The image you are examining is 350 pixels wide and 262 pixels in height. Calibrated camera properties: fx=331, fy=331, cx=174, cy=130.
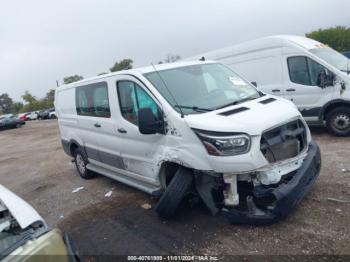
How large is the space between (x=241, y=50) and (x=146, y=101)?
531cm

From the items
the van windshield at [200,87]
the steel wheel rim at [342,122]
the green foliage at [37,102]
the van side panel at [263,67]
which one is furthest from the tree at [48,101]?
the van windshield at [200,87]

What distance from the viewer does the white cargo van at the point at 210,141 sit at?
3639 millimetres

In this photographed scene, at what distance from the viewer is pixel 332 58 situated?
780 centimetres

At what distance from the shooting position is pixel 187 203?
4.58 m

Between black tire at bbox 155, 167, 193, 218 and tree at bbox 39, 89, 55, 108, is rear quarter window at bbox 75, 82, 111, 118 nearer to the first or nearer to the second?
black tire at bbox 155, 167, 193, 218

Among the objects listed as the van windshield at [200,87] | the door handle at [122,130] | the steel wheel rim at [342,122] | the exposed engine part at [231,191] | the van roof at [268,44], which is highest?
the van roof at [268,44]

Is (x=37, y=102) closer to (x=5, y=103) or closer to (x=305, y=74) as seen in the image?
(x=5, y=103)

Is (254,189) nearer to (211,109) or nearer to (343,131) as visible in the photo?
(211,109)

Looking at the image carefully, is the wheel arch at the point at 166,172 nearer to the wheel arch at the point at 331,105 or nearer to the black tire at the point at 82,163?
the black tire at the point at 82,163

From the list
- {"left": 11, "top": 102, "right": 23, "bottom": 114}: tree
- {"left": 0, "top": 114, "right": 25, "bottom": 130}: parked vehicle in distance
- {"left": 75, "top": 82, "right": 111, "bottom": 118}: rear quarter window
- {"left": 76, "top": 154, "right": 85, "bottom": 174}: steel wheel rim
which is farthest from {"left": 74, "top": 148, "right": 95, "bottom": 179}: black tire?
{"left": 11, "top": 102, "right": 23, "bottom": 114}: tree

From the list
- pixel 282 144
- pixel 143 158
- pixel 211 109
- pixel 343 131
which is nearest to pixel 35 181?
pixel 143 158

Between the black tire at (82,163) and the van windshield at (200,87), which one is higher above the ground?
the van windshield at (200,87)

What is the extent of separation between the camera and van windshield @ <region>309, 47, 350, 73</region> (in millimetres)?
7548

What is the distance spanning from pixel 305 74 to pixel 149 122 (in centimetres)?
515
